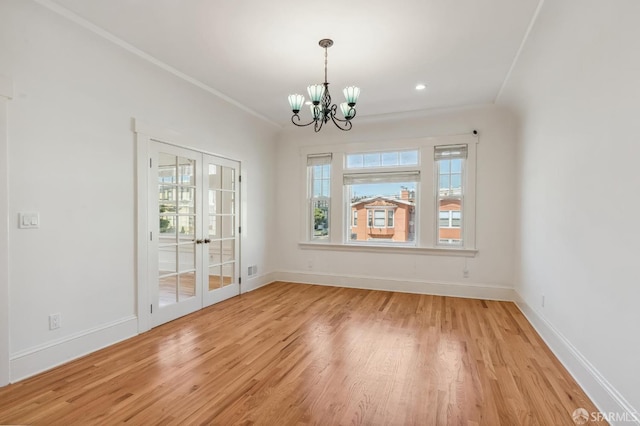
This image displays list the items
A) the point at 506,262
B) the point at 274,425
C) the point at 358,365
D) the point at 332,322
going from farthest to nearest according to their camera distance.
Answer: the point at 506,262 → the point at 332,322 → the point at 358,365 → the point at 274,425

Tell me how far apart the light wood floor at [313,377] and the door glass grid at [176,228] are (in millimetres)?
440

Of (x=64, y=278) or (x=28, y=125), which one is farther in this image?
(x=64, y=278)

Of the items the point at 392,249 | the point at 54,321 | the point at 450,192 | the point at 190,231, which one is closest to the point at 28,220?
the point at 54,321

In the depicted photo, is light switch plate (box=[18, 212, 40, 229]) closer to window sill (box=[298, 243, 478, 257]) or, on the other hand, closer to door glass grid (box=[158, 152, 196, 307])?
door glass grid (box=[158, 152, 196, 307])

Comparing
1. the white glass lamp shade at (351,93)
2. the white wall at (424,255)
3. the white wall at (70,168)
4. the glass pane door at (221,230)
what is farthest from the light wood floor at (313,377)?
the white glass lamp shade at (351,93)

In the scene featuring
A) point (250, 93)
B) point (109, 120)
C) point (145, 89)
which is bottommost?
point (109, 120)

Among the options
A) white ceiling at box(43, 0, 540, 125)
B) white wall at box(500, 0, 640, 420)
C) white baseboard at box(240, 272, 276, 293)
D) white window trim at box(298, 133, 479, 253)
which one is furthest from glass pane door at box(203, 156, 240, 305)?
white wall at box(500, 0, 640, 420)

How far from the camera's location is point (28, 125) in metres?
2.46

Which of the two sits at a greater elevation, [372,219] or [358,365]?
[372,219]

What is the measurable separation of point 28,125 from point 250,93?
2.53 m

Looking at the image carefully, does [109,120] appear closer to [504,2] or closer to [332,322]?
[332,322]

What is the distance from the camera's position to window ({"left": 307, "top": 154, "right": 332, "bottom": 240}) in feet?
19.2

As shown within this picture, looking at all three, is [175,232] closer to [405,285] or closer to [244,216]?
[244,216]

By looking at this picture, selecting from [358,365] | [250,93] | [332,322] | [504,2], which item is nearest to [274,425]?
[358,365]
